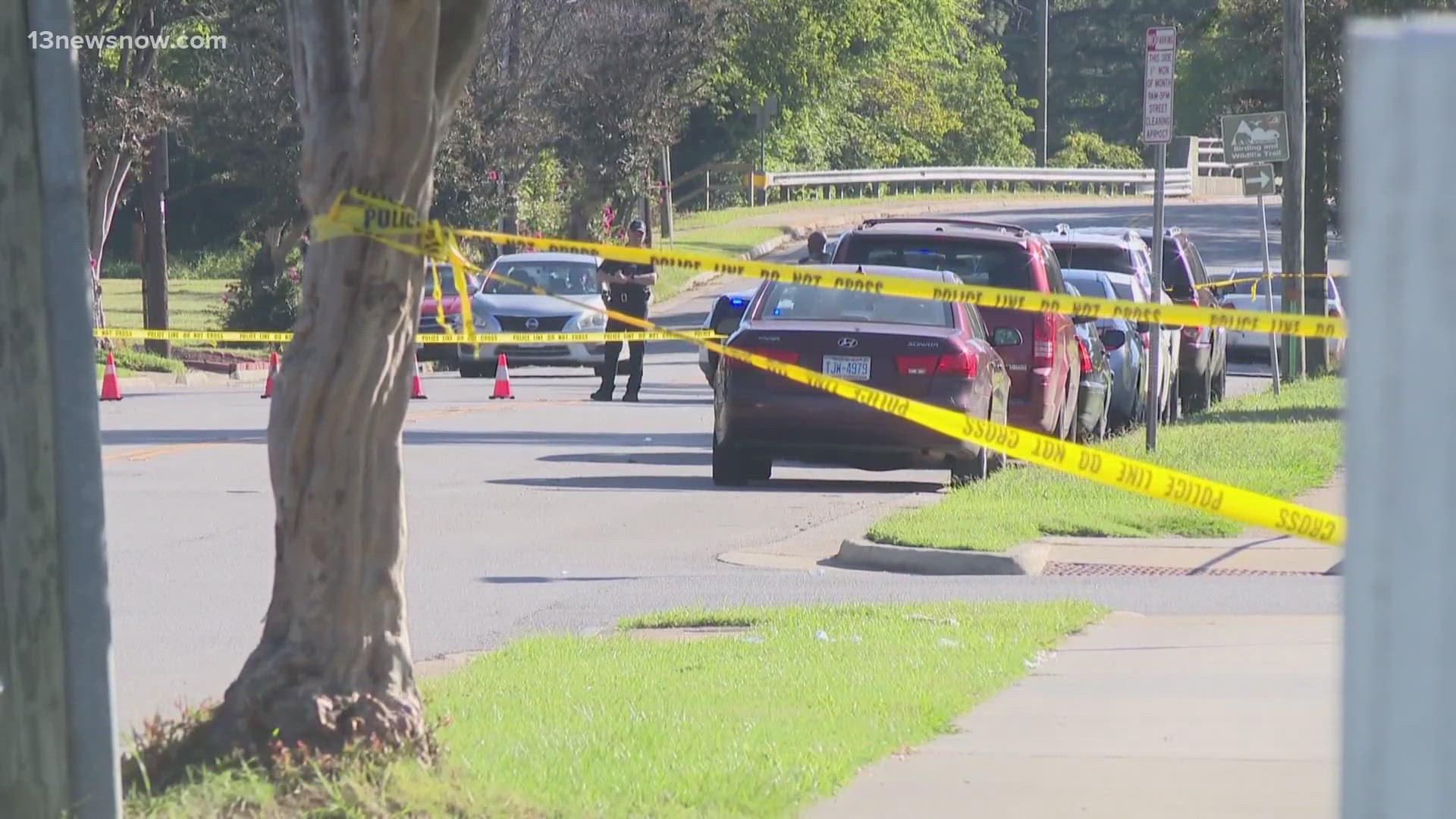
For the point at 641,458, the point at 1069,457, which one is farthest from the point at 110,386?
the point at 1069,457

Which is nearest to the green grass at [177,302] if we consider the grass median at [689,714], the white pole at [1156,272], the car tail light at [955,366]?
the white pole at [1156,272]

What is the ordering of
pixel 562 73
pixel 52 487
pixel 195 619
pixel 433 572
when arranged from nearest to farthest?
pixel 52 487, pixel 195 619, pixel 433 572, pixel 562 73

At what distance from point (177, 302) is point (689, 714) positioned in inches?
1534

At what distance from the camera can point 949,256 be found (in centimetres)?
1627

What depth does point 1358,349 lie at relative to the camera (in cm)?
214

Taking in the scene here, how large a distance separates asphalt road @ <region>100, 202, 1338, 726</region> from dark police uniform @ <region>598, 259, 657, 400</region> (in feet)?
3.98

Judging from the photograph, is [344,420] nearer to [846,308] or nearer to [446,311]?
[846,308]

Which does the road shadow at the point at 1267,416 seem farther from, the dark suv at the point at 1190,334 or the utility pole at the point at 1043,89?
the utility pole at the point at 1043,89

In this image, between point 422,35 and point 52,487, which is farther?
point 422,35

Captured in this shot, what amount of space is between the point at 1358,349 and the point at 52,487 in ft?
10.5

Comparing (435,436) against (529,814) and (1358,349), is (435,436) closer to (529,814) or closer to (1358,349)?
(529,814)

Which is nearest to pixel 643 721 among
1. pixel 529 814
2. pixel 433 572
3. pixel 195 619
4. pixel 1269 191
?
pixel 529 814

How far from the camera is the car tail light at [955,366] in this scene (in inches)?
549

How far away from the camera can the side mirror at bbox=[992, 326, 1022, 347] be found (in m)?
16.0
